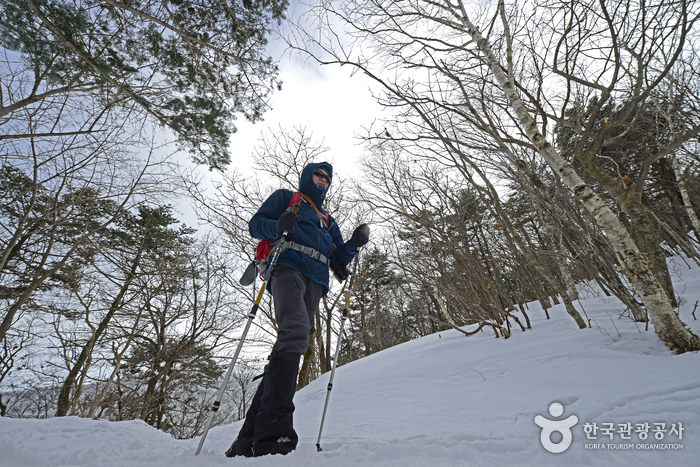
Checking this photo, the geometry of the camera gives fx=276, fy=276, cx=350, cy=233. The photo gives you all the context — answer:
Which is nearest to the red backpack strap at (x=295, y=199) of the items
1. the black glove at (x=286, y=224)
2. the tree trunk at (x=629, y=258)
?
the black glove at (x=286, y=224)

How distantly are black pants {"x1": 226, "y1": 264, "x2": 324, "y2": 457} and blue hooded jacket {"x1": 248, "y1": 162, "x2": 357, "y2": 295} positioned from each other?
0.10 meters

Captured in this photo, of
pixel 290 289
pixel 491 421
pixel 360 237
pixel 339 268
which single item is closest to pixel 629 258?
pixel 491 421

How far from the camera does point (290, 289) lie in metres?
1.85

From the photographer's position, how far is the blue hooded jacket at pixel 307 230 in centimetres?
203

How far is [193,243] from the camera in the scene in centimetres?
Answer: 1078

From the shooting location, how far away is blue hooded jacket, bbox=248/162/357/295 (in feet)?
6.67

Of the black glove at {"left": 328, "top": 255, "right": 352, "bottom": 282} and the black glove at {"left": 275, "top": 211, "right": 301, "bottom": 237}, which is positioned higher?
the black glove at {"left": 275, "top": 211, "right": 301, "bottom": 237}

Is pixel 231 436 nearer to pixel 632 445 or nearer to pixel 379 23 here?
pixel 632 445

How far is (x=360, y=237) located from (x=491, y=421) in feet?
5.39

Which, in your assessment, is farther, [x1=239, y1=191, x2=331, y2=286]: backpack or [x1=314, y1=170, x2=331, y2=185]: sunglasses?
[x1=314, y1=170, x2=331, y2=185]: sunglasses

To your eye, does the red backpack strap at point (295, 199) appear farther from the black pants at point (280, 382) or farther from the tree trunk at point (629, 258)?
the tree trunk at point (629, 258)

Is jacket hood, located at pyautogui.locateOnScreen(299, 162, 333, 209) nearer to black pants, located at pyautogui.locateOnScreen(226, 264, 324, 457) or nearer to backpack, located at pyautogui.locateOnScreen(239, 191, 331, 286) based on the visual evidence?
backpack, located at pyautogui.locateOnScreen(239, 191, 331, 286)

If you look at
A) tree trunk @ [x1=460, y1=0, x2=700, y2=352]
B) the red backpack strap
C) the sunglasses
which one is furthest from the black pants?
tree trunk @ [x1=460, y1=0, x2=700, y2=352]

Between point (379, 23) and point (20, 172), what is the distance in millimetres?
8777
